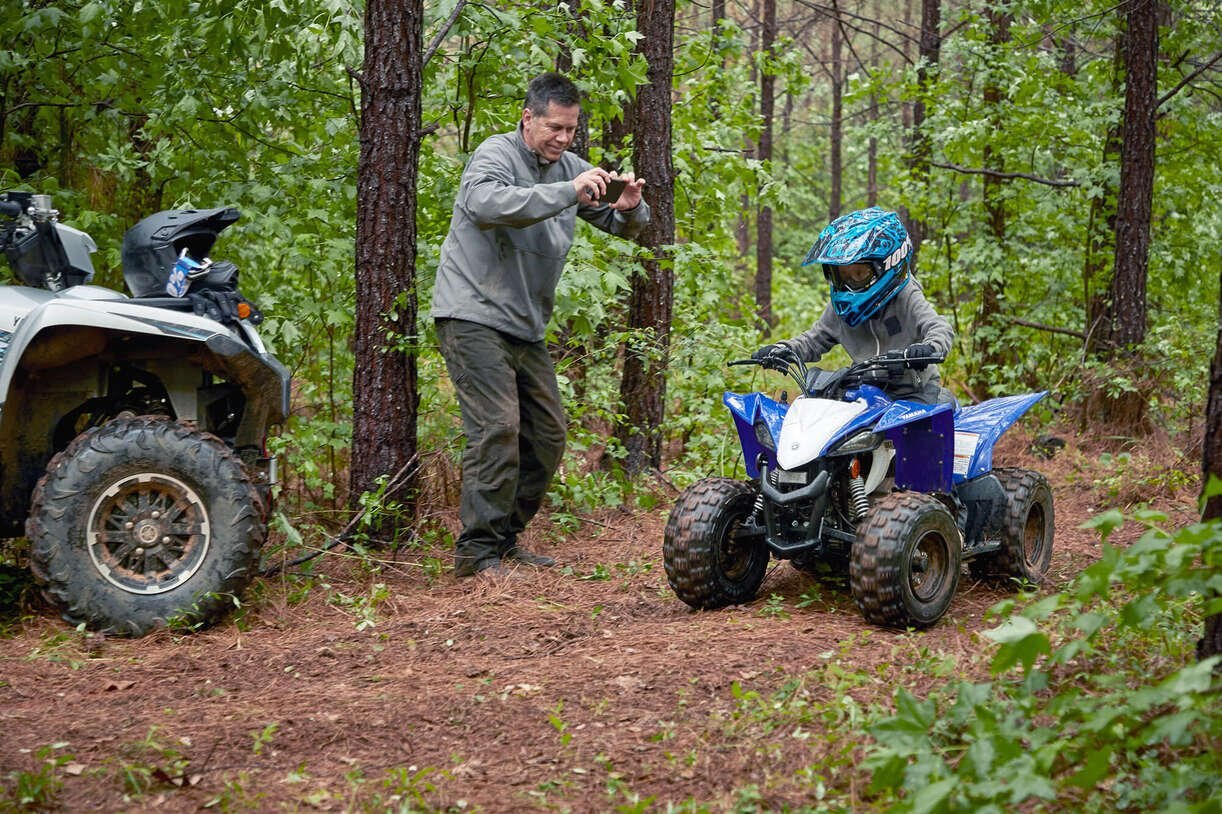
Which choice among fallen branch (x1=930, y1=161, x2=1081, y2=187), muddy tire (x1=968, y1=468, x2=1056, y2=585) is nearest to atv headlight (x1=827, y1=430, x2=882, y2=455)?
muddy tire (x1=968, y1=468, x2=1056, y2=585)

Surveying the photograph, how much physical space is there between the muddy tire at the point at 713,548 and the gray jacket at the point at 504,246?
136 cm

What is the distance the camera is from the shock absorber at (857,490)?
5.23 metres

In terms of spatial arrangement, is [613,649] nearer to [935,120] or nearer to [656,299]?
[656,299]

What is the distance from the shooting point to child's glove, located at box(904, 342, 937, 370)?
16.9 ft

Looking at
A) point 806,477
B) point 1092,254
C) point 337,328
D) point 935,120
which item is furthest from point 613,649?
point 935,120

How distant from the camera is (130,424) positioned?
17.1 feet

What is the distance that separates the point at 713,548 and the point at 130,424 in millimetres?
2663

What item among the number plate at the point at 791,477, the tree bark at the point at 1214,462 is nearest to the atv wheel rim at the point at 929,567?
the number plate at the point at 791,477

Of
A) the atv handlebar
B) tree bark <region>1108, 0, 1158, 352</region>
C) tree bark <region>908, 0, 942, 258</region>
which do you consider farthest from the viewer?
tree bark <region>908, 0, 942, 258</region>

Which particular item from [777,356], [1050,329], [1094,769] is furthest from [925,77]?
[1094,769]

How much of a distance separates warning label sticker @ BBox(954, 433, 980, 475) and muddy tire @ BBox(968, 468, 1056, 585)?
1.03 feet

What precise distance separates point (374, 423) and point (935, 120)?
9.24 meters

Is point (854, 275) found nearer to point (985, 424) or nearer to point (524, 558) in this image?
point (985, 424)

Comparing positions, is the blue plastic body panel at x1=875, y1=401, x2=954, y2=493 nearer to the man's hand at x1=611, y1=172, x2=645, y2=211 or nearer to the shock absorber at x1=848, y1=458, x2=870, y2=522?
the shock absorber at x1=848, y1=458, x2=870, y2=522
